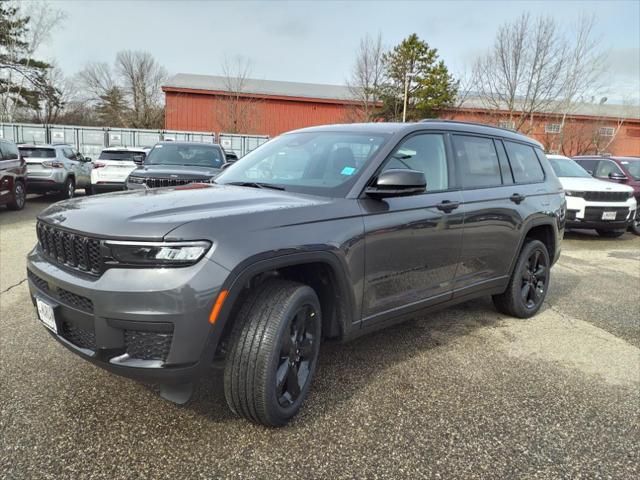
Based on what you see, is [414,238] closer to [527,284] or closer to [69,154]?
[527,284]

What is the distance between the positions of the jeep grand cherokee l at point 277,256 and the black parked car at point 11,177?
29.1 ft

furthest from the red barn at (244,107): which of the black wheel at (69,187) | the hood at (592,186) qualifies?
the hood at (592,186)

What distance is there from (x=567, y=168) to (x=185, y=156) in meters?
8.47

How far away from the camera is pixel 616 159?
38.9ft

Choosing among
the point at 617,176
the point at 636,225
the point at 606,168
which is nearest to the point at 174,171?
the point at 617,176

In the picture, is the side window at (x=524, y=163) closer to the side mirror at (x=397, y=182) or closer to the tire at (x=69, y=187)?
the side mirror at (x=397, y=182)

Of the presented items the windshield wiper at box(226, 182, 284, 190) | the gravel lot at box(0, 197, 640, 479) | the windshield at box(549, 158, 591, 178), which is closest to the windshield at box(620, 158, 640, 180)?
the windshield at box(549, 158, 591, 178)

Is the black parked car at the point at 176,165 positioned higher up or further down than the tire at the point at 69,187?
higher up

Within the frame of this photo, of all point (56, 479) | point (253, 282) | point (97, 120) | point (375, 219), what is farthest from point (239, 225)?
point (97, 120)

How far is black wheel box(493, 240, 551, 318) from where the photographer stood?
14.6 ft

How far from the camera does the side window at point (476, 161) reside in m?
3.78

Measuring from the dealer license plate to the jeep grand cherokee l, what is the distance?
0.05ft

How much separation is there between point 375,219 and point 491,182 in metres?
1.62

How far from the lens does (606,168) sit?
1168cm
